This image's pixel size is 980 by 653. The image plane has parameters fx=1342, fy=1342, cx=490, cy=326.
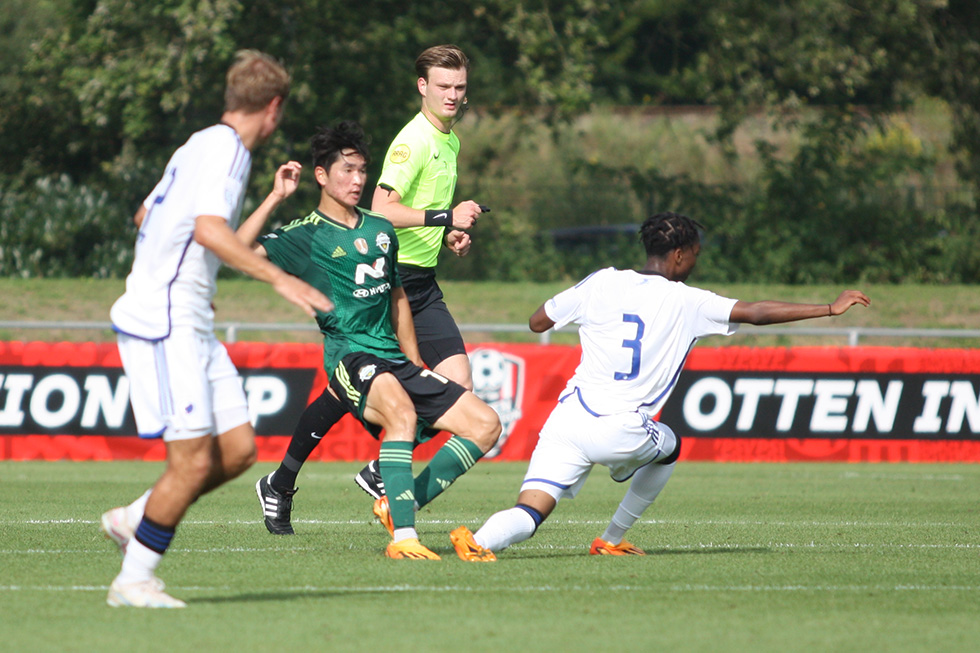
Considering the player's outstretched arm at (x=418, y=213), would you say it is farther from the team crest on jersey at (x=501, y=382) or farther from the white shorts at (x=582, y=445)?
the team crest on jersey at (x=501, y=382)

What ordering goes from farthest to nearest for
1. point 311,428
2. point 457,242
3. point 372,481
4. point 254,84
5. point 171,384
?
point 311,428 < point 372,481 < point 457,242 < point 254,84 < point 171,384

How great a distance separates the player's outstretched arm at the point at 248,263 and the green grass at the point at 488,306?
47.8ft

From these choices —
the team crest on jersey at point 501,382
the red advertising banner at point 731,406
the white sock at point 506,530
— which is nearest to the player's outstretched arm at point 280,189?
the white sock at point 506,530

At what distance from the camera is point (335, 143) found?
269 inches

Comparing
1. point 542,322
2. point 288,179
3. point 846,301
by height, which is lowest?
point 542,322

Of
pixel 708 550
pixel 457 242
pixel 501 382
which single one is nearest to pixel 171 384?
pixel 457 242

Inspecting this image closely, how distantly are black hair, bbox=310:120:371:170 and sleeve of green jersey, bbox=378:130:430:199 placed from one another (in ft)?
1.58

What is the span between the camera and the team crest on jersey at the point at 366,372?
6.68 m

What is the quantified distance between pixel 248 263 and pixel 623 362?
7.68 ft

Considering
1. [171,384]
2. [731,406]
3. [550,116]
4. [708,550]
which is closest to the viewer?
[171,384]

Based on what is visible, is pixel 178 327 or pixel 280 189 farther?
pixel 280 189

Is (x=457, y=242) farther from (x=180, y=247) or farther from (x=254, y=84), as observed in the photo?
(x=180, y=247)

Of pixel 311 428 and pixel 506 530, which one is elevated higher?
pixel 506 530

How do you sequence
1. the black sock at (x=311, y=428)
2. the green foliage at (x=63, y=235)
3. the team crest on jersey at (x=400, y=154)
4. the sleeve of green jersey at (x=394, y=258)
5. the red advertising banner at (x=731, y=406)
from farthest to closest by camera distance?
the green foliage at (x=63, y=235)
the red advertising banner at (x=731, y=406)
the black sock at (x=311, y=428)
the team crest on jersey at (x=400, y=154)
the sleeve of green jersey at (x=394, y=258)
